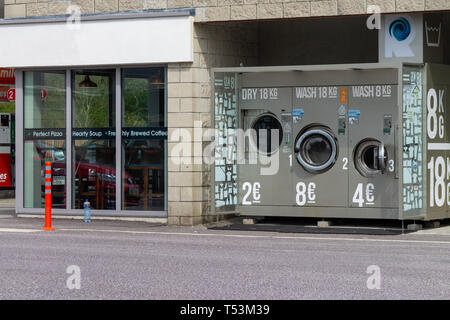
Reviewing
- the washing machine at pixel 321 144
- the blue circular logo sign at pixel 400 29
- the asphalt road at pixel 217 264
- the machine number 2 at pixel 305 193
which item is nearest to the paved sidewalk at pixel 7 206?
the asphalt road at pixel 217 264

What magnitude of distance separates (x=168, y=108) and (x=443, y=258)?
23.3 feet

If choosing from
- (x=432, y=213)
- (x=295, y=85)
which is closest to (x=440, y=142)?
(x=432, y=213)

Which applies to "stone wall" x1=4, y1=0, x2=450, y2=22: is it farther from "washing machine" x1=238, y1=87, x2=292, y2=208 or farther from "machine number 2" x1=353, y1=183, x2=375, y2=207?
"machine number 2" x1=353, y1=183, x2=375, y2=207

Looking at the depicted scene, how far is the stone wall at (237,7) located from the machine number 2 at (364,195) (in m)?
2.97

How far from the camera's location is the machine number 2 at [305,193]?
17734mm

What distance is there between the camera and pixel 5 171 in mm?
27703

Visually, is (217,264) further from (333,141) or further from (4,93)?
(4,93)

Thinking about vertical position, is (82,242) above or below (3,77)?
below

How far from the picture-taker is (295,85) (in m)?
17.8

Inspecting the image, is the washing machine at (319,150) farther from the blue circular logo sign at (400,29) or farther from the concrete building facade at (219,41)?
the concrete building facade at (219,41)

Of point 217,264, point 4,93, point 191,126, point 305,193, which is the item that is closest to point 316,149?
point 305,193
